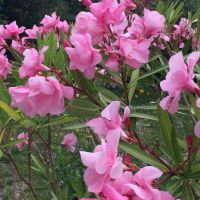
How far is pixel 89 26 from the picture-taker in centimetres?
108

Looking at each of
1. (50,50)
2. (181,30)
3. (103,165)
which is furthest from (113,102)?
(181,30)

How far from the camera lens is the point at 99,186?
2.28ft

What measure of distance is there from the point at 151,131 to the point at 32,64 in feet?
13.3

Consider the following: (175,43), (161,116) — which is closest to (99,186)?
(161,116)

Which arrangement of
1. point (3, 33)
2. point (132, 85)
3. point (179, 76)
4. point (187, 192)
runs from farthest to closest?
point (3, 33) → point (132, 85) → point (187, 192) → point (179, 76)

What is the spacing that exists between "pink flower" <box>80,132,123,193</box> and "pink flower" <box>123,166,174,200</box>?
0.09 ft

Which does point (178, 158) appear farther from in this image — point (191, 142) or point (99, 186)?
point (99, 186)

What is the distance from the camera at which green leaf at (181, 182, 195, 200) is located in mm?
929

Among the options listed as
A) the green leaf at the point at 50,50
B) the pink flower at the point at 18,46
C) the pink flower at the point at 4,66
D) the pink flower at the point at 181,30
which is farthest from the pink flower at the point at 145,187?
the pink flower at the point at 181,30

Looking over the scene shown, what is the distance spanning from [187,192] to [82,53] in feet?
1.11

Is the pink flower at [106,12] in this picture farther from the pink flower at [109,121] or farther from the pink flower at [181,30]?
the pink flower at [181,30]

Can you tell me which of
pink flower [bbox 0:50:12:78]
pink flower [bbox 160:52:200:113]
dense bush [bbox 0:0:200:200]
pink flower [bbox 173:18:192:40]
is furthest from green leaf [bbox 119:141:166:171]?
pink flower [bbox 173:18:192:40]

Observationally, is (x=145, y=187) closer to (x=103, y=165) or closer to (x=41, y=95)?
(x=103, y=165)

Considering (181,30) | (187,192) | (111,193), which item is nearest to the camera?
(111,193)
